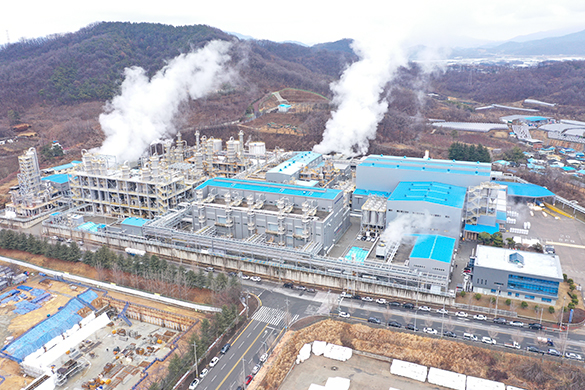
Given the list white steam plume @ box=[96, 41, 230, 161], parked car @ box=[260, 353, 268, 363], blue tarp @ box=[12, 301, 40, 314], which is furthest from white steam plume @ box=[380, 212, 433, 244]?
white steam plume @ box=[96, 41, 230, 161]

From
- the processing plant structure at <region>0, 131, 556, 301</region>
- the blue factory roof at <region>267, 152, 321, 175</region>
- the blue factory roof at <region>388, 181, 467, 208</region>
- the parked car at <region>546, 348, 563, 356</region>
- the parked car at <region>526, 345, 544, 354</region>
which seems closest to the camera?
the parked car at <region>546, 348, 563, 356</region>

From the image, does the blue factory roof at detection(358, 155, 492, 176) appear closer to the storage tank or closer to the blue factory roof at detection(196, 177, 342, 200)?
the blue factory roof at detection(196, 177, 342, 200)

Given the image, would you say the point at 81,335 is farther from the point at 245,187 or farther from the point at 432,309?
the point at 432,309

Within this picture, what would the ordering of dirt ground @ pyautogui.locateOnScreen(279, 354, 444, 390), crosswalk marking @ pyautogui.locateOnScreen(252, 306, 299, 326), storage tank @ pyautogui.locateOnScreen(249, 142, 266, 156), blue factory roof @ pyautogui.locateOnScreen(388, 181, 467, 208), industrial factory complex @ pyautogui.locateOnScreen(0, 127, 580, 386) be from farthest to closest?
storage tank @ pyautogui.locateOnScreen(249, 142, 266, 156)
blue factory roof @ pyautogui.locateOnScreen(388, 181, 467, 208)
industrial factory complex @ pyautogui.locateOnScreen(0, 127, 580, 386)
crosswalk marking @ pyautogui.locateOnScreen(252, 306, 299, 326)
dirt ground @ pyautogui.locateOnScreen(279, 354, 444, 390)

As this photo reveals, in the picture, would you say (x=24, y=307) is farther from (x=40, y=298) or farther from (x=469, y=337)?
(x=469, y=337)

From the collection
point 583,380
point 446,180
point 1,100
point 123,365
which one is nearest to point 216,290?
point 123,365

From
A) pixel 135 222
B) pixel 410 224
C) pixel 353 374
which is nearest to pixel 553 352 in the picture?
pixel 353 374
